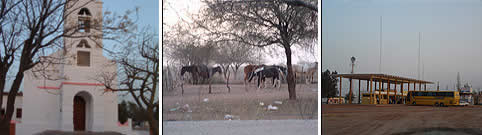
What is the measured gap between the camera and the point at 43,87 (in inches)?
230

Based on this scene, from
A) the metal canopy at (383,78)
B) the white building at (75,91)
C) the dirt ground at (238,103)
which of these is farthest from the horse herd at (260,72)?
the white building at (75,91)

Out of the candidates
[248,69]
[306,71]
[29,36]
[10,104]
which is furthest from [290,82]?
[10,104]

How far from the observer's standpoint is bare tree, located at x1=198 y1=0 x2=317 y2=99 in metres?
7.70

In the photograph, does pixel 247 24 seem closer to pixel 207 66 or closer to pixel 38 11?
pixel 207 66

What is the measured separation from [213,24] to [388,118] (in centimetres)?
291

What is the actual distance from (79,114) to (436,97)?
14.6 ft

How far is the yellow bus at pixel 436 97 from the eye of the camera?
6.37m

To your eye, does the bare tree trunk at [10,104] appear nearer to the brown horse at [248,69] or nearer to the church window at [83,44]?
the church window at [83,44]

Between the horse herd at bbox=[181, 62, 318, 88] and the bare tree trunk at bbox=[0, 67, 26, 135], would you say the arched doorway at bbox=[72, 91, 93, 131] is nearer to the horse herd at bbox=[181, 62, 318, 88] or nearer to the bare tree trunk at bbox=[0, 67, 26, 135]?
the bare tree trunk at bbox=[0, 67, 26, 135]

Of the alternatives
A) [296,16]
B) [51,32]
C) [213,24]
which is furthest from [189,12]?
[51,32]

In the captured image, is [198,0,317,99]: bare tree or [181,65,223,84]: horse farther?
[198,0,317,99]: bare tree

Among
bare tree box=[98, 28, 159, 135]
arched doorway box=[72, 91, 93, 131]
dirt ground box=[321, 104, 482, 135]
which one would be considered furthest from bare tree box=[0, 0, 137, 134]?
dirt ground box=[321, 104, 482, 135]

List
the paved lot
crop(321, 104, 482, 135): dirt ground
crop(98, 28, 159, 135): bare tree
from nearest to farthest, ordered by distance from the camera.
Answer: crop(98, 28, 159, 135): bare tree < crop(321, 104, 482, 135): dirt ground < the paved lot

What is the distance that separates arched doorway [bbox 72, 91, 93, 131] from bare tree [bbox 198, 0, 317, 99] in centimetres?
238
